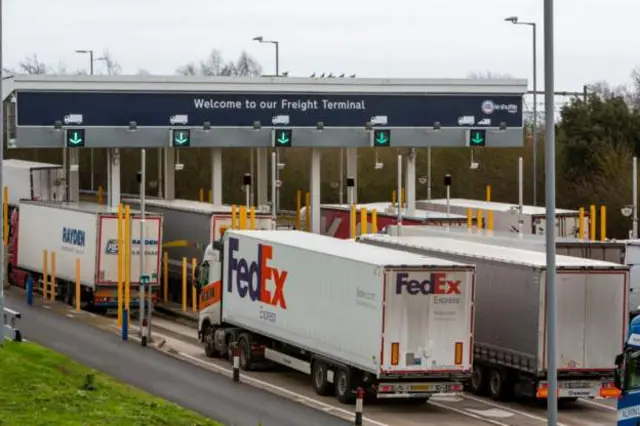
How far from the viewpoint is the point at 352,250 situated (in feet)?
101

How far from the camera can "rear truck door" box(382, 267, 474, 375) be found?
27.7 meters

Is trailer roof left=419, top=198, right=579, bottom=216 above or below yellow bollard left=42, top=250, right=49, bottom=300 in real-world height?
above

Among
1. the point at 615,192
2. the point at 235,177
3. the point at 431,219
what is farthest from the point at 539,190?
the point at 431,219

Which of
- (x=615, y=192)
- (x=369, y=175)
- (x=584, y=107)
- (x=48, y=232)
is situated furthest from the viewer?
(x=369, y=175)

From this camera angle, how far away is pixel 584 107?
7319 centimetres

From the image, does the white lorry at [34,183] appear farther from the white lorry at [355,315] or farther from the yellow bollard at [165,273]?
the white lorry at [355,315]

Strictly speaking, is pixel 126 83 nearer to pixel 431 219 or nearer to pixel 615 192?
pixel 431 219

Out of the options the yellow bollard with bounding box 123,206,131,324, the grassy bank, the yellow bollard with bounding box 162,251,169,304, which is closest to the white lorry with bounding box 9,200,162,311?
the yellow bollard with bounding box 123,206,131,324

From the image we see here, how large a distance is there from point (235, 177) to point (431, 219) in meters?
35.1

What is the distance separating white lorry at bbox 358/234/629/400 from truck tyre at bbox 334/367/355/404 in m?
3.07

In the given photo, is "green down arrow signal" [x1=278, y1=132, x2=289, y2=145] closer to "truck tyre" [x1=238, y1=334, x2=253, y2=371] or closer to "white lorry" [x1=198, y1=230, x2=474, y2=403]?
"white lorry" [x1=198, y1=230, x2=474, y2=403]

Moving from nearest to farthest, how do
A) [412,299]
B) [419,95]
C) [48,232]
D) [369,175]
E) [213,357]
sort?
1. [412,299]
2. [213,357]
3. [48,232]
4. [419,95]
5. [369,175]

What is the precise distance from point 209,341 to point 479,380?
27.7ft

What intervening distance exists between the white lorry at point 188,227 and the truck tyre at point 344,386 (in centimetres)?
1650
